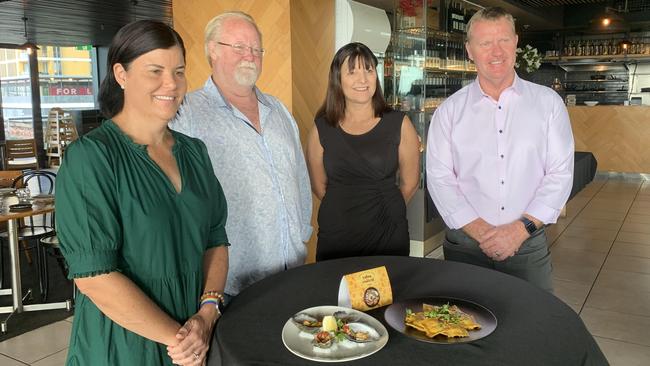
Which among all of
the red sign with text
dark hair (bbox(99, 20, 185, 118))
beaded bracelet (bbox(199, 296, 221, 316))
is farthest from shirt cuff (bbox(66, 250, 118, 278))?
the red sign with text

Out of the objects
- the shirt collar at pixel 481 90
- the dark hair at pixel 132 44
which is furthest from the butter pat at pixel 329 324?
the shirt collar at pixel 481 90

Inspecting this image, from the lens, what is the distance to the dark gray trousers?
2.49 m

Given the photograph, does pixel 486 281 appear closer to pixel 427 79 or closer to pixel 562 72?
pixel 427 79

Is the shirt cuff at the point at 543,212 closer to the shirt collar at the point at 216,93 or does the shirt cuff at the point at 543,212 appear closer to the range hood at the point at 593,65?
the shirt collar at the point at 216,93

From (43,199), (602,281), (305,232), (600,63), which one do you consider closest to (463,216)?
(305,232)

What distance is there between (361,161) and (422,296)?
41.3 inches

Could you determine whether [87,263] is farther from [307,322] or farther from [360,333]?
[360,333]

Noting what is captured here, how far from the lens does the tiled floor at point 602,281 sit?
370 centimetres

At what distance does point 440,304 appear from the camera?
1.77 metres

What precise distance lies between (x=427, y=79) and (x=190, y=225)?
463cm

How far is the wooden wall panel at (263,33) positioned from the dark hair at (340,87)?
4.73ft

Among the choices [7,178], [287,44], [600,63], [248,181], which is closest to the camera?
[248,181]

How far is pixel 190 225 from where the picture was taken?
5.43ft

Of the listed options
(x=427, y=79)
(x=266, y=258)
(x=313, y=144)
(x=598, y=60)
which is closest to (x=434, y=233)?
(x=427, y=79)
